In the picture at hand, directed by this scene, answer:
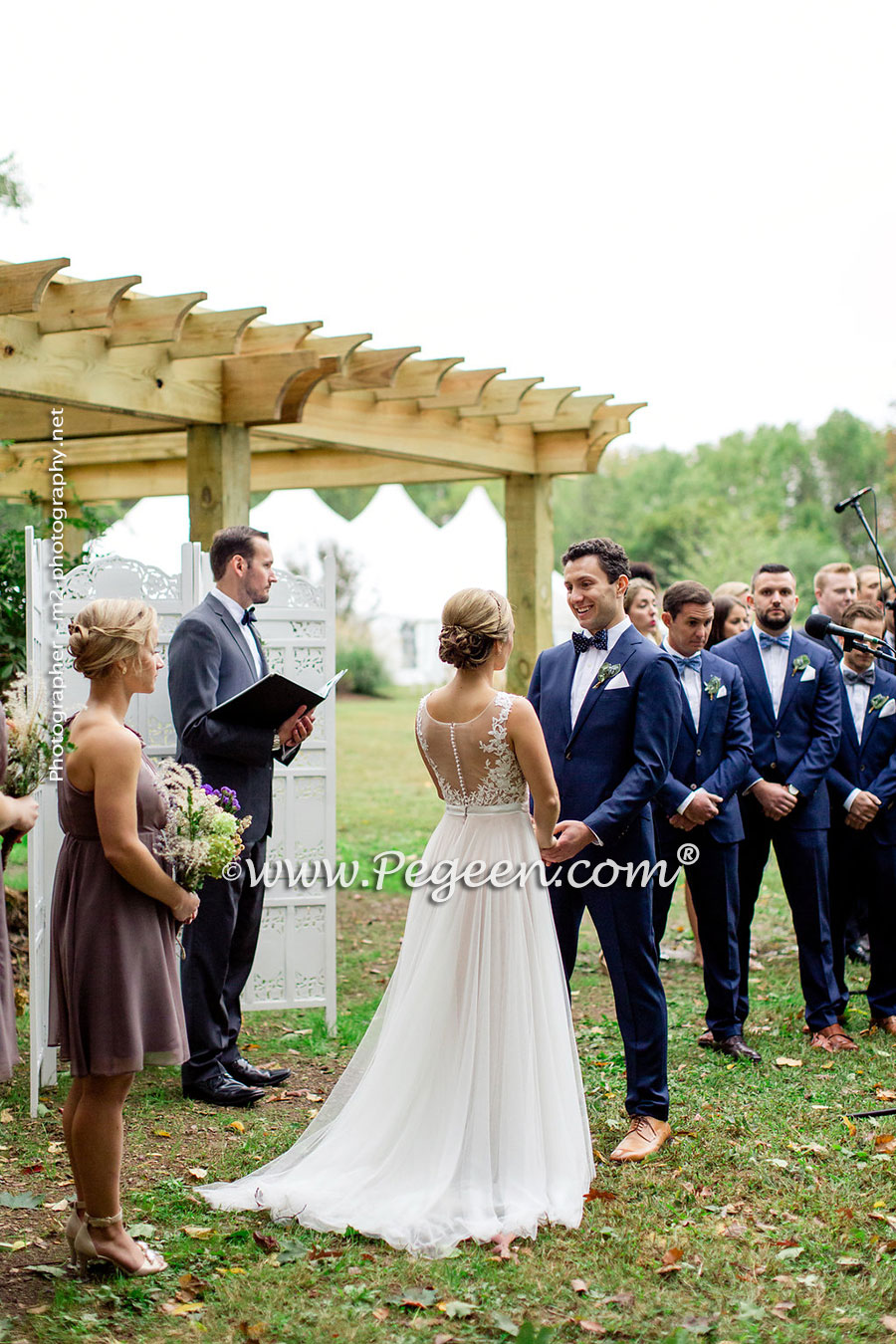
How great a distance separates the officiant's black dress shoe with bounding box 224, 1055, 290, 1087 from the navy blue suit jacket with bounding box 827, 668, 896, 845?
3.07 meters

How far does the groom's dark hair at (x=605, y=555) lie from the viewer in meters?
4.84

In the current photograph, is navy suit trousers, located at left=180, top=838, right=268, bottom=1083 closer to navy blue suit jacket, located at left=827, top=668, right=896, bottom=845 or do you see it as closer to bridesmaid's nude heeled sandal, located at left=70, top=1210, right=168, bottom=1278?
bridesmaid's nude heeled sandal, located at left=70, top=1210, right=168, bottom=1278

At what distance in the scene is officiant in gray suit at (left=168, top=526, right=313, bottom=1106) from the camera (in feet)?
17.7

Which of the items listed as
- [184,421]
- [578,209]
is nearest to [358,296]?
[578,209]

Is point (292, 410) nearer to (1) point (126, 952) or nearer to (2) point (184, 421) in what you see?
(2) point (184, 421)

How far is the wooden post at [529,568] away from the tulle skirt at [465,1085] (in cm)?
603

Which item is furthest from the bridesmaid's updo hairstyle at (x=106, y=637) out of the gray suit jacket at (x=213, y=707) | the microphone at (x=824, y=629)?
the microphone at (x=824, y=629)

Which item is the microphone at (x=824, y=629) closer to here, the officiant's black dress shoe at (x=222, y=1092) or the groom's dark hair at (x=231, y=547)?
the groom's dark hair at (x=231, y=547)

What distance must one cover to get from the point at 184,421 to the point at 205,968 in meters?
3.61

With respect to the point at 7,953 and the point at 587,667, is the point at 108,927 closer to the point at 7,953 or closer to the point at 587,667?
the point at 7,953

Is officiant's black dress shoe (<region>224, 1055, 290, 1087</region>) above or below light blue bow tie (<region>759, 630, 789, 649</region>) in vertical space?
below

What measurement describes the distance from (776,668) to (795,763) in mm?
475

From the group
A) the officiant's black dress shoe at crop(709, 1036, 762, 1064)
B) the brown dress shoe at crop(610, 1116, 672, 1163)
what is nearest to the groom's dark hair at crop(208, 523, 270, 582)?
the brown dress shoe at crop(610, 1116, 672, 1163)

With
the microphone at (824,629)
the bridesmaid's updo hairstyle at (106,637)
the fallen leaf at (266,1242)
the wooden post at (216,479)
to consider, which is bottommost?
the fallen leaf at (266,1242)
